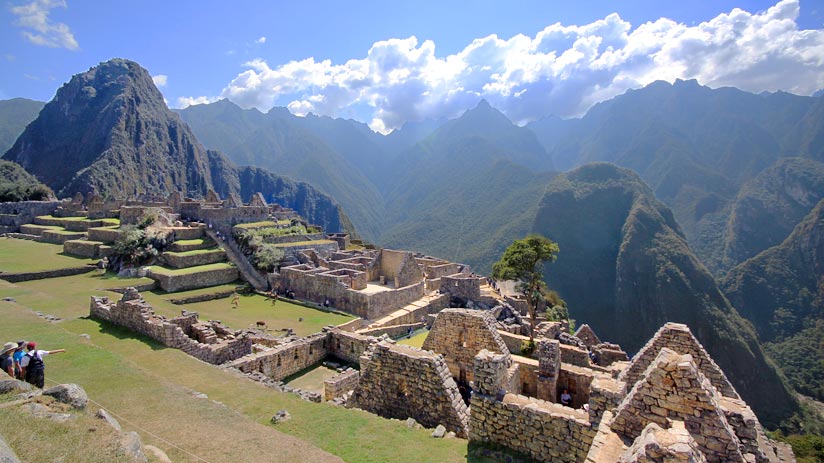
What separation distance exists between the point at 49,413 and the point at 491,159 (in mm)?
152678

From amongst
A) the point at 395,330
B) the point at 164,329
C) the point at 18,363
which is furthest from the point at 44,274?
the point at 395,330

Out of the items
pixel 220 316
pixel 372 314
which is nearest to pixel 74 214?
pixel 220 316

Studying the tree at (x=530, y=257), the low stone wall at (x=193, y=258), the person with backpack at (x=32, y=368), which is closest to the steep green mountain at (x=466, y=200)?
the tree at (x=530, y=257)

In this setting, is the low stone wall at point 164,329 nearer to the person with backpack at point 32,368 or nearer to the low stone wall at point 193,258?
the person with backpack at point 32,368

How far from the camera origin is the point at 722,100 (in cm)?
18688

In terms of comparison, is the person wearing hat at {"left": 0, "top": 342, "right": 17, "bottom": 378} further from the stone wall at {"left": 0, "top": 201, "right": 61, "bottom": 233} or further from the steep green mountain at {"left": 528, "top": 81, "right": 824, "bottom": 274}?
the steep green mountain at {"left": 528, "top": 81, "right": 824, "bottom": 274}

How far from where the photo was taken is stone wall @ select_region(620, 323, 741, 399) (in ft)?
23.8

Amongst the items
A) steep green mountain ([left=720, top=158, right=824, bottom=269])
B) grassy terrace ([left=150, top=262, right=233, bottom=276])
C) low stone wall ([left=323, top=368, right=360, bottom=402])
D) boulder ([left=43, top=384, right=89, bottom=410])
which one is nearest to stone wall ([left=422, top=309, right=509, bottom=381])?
low stone wall ([left=323, top=368, right=360, bottom=402])

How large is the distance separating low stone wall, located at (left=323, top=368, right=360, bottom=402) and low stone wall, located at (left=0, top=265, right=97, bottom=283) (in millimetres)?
20027

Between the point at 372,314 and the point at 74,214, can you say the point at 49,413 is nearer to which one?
the point at 372,314

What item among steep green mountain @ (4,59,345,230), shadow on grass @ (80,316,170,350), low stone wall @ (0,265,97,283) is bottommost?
low stone wall @ (0,265,97,283)

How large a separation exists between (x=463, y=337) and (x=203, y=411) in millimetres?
5416

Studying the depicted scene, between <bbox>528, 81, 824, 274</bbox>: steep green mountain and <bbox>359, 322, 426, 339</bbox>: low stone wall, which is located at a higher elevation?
<bbox>528, 81, 824, 274</bbox>: steep green mountain

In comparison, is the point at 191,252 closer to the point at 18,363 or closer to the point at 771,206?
the point at 18,363
